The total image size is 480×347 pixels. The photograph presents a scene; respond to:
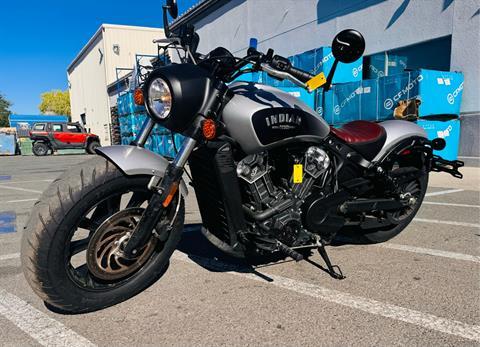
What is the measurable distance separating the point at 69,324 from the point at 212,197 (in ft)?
3.77

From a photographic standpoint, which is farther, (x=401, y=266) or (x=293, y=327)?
(x=401, y=266)

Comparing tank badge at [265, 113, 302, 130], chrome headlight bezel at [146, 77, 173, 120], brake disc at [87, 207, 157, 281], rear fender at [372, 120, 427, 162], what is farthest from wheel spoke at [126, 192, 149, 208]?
rear fender at [372, 120, 427, 162]

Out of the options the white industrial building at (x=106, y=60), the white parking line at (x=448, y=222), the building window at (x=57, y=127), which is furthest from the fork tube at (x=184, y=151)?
the white industrial building at (x=106, y=60)

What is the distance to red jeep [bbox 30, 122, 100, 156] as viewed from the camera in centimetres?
2409

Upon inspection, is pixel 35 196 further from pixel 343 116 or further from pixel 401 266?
pixel 343 116

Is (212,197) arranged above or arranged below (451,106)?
below

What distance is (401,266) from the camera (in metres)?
2.97

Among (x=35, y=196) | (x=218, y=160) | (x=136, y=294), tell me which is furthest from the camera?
(x=35, y=196)

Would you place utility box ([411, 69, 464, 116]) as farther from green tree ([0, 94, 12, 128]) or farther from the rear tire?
green tree ([0, 94, 12, 128])

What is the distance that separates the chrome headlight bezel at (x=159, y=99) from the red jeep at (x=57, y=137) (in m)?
23.5

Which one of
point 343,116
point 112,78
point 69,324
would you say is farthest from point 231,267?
point 112,78

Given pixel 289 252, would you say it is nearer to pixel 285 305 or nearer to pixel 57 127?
pixel 285 305

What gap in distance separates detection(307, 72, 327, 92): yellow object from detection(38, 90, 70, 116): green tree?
81.2 metres

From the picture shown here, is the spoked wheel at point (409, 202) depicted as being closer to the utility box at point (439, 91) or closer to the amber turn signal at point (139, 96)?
the amber turn signal at point (139, 96)
